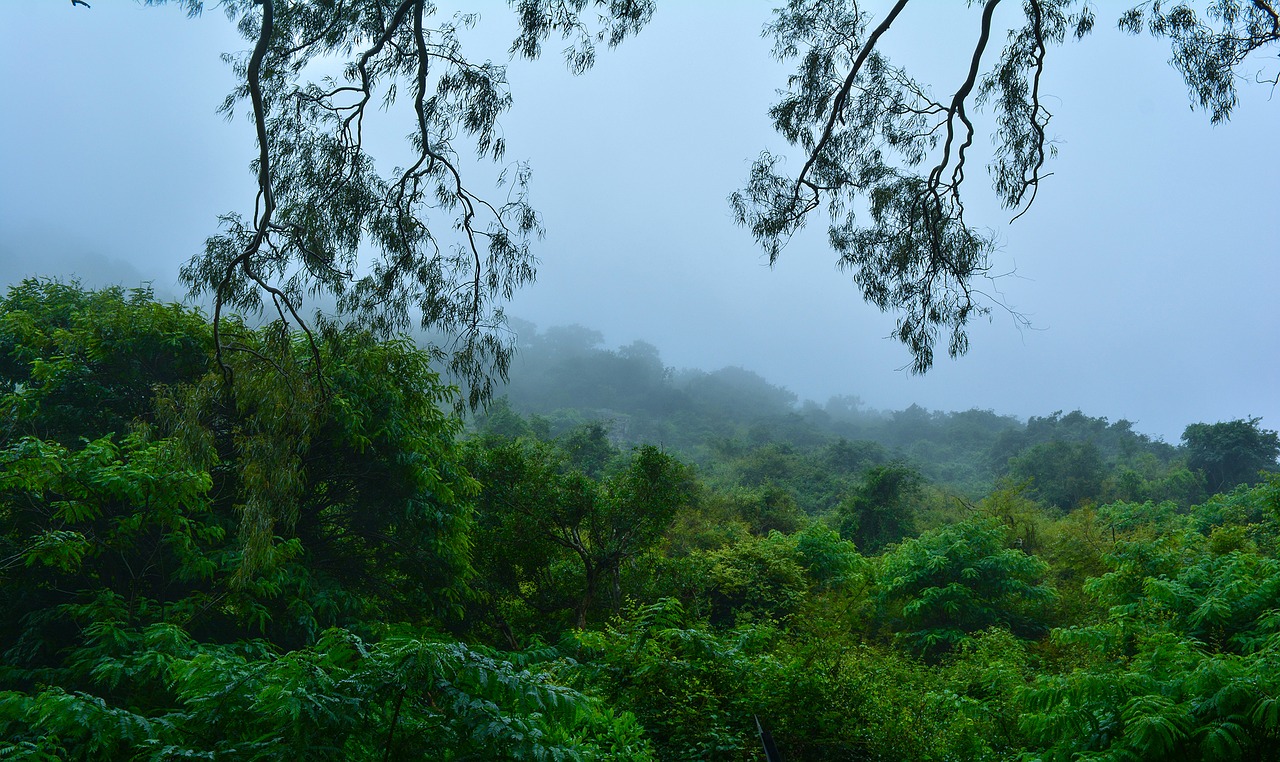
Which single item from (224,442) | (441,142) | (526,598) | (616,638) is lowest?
(526,598)

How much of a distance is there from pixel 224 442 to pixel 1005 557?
1137 cm

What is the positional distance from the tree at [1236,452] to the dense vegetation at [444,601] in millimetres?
15886

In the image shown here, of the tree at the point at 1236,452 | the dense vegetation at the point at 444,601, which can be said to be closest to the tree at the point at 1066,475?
the tree at the point at 1236,452

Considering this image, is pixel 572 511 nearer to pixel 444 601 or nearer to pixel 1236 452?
pixel 444 601

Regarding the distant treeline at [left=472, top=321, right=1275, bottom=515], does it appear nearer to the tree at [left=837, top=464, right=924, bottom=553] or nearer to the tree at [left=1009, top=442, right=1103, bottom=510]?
the tree at [left=1009, top=442, right=1103, bottom=510]

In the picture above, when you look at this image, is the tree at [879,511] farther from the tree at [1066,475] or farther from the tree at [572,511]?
the tree at [572,511]

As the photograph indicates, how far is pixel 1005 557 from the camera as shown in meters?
12.4

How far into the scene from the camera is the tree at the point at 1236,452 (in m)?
27.8

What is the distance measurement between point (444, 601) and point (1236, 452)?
31.0 metres

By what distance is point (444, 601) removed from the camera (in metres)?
8.41

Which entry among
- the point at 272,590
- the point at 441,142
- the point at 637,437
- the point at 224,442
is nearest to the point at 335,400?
the point at 224,442

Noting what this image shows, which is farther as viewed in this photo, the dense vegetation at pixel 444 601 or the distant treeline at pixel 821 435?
the distant treeline at pixel 821 435

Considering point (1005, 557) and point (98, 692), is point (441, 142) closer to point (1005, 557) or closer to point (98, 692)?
point (98, 692)

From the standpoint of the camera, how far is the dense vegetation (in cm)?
251
